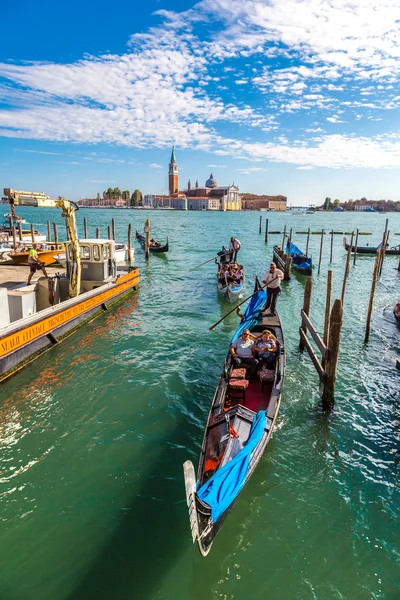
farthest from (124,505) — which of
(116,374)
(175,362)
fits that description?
(175,362)

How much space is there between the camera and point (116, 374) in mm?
9914

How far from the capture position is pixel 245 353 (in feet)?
28.3

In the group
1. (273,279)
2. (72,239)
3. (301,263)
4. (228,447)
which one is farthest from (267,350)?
(301,263)

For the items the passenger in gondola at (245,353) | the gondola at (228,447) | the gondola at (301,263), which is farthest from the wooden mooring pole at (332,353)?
the gondola at (301,263)

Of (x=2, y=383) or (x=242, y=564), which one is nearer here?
(x=242, y=564)

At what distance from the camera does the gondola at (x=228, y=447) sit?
4.14m

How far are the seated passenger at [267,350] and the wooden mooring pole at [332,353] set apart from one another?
1.17 meters

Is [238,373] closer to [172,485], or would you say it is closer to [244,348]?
[244,348]

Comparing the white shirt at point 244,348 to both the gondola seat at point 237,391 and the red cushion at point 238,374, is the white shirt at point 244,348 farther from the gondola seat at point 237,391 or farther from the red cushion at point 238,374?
the gondola seat at point 237,391

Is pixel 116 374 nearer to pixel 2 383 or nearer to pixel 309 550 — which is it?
pixel 2 383

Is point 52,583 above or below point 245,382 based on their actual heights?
below

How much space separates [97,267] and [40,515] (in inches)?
443

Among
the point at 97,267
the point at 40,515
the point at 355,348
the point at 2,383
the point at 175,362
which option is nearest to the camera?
the point at 40,515

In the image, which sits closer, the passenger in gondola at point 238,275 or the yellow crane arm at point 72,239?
the yellow crane arm at point 72,239
